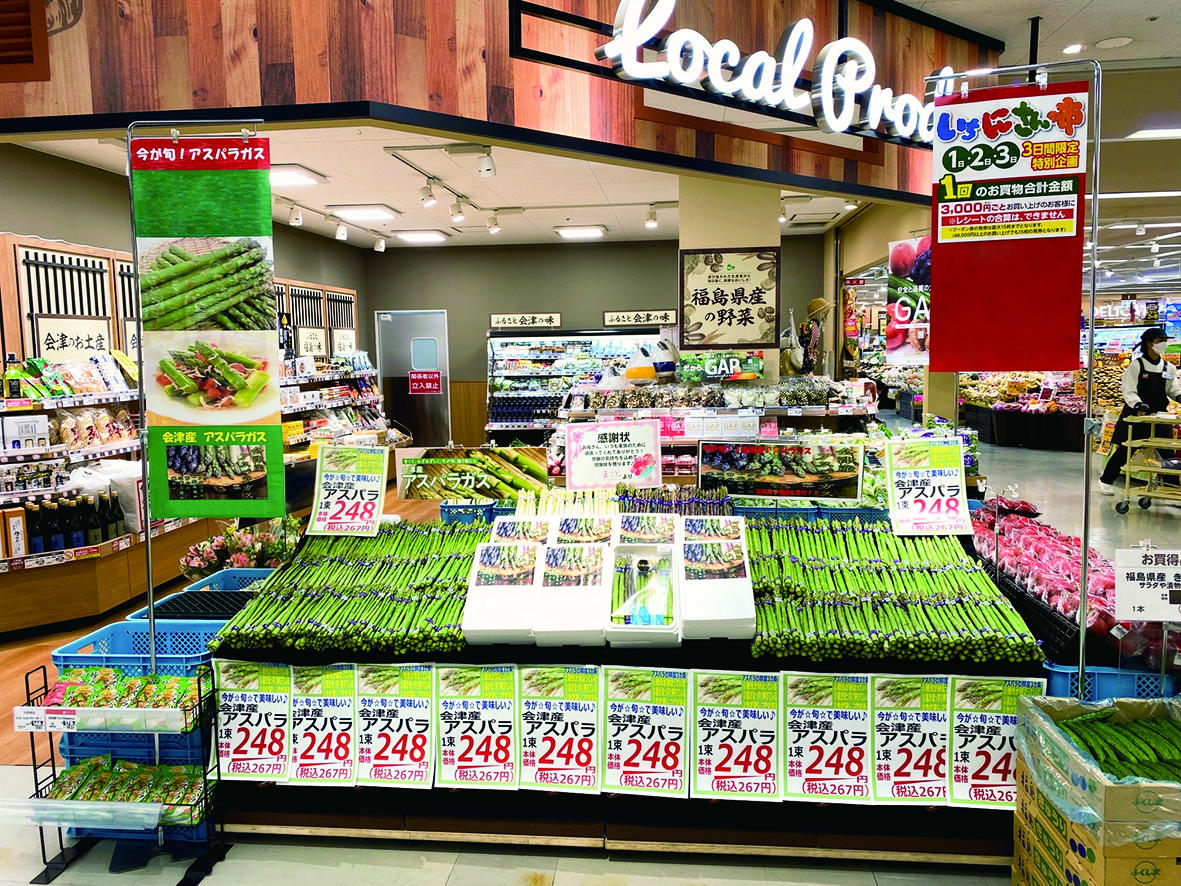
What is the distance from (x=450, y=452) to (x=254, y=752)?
4.92 feet

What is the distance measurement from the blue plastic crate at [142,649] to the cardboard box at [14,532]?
7.79ft

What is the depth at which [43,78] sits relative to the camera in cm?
312

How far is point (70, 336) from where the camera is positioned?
660 cm

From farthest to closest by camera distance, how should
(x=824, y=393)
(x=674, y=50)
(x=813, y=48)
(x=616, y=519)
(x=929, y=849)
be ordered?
(x=824, y=393) < (x=813, y=48) < (x=674, y=50) < (x=616, y=519) < (x=929, y=849)

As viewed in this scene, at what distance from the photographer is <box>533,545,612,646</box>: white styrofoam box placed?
254 cm

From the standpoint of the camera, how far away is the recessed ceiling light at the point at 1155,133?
21.0 ft

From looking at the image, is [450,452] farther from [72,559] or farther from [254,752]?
[72,559]

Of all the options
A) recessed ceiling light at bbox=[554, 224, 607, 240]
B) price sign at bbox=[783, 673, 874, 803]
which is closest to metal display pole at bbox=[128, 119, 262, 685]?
price sign at bbox=[783, 673, 874, 803]

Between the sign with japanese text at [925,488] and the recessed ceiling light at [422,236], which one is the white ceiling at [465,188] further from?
the sign with japanese text at [925,488]

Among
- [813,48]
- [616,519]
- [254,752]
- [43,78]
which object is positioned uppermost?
[813,48]

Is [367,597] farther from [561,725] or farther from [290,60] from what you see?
[290,60]

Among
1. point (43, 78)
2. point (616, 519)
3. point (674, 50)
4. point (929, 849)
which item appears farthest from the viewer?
point (674, 50)

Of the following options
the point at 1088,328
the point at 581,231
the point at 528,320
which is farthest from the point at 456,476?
the point at 528,320

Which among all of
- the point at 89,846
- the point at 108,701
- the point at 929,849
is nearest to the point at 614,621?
the point at 929,849
